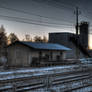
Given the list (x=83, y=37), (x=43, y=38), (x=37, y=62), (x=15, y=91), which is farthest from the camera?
(x=43, y=38)

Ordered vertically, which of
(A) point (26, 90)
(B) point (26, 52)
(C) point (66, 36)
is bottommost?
(A) point (26, 90)

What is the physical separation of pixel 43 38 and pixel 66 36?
5318 centimetres

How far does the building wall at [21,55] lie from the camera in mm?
27688

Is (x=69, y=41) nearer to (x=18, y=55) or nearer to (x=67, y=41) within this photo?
(x=67, y=41)

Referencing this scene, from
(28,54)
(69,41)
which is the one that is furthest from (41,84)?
(69,41)

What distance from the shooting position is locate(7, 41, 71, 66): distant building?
2767 centimetres

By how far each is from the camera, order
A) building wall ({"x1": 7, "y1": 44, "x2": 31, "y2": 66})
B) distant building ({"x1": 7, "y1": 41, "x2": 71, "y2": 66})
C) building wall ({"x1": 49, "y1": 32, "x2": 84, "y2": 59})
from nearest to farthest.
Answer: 1. distant building ({"x1": 7, "y1": 41, "x2": 71, "y2": 66})
2. building wall ({"x1": 7, "y1": 44, "x2": 31, "y2": 66})
3. building wall ({"x1": 49, "y1": 32, "x2": 84, "y2": 59})

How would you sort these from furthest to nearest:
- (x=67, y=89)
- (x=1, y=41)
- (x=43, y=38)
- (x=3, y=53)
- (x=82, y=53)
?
1. (x=43, y=38)
2. (x=1, y=41)
3. (x=82, y=53)
4. (x=3, y=53)
5. (x=67, y=89)

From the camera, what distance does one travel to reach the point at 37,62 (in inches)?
1080

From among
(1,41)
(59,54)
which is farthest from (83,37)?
(1,41)

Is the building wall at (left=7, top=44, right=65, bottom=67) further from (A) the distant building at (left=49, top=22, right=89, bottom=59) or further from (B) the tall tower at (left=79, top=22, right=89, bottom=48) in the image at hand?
(B) the tall tower at (left=79, top=22, right=89, bottom=48)

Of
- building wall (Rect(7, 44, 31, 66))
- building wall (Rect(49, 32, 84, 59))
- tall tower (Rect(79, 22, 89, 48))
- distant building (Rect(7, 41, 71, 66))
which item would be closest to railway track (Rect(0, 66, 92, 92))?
distant building (Rect(7, 41, 71, 66))

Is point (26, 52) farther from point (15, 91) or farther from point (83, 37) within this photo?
point (83, 37)

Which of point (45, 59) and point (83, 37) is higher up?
point (83, 37)
